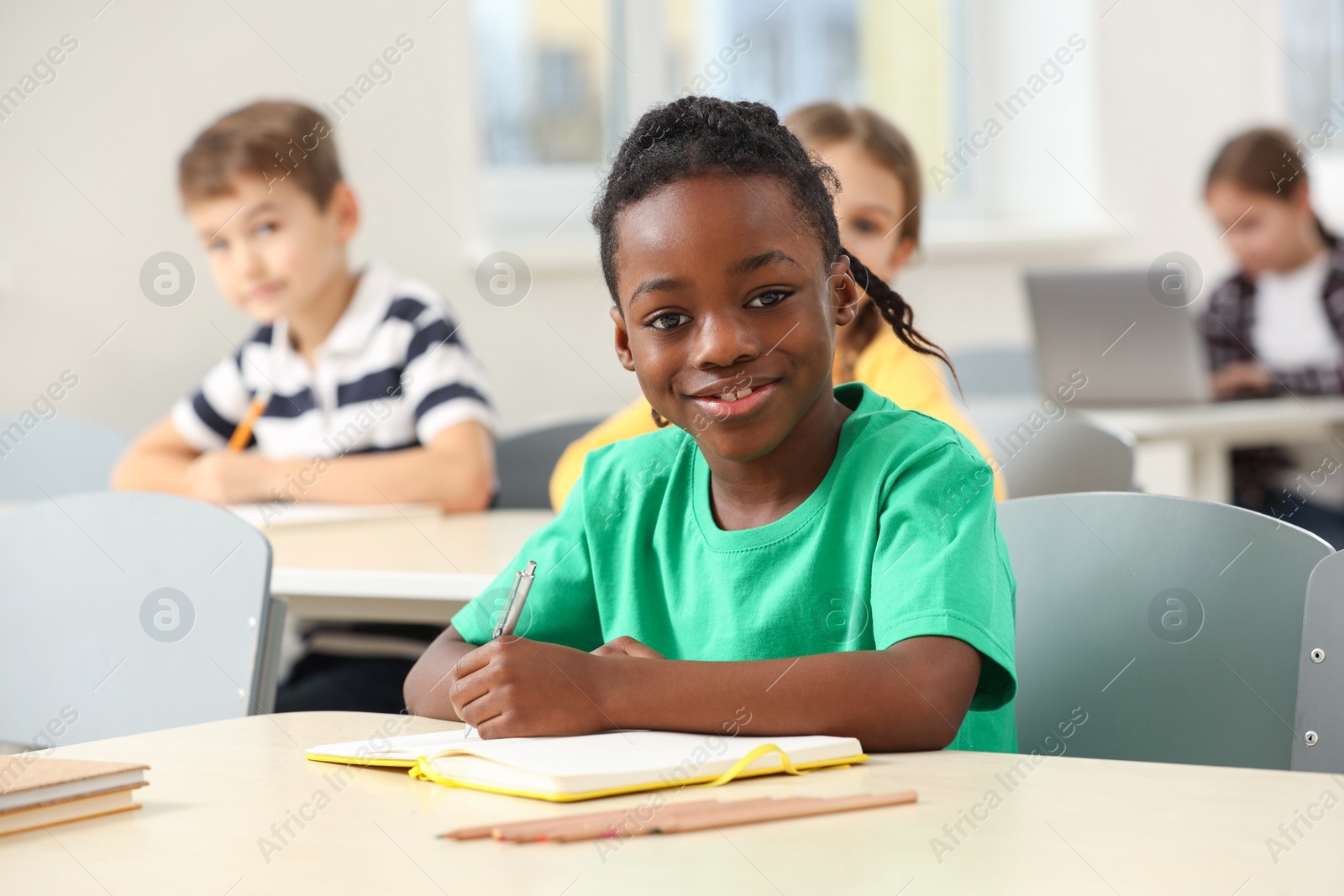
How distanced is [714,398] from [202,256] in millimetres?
2117

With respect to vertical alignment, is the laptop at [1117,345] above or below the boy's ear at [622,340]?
below

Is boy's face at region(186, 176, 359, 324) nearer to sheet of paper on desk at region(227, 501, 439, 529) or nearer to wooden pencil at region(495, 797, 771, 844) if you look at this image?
sheet of paper on desk at region(227, 501, 439, 529)

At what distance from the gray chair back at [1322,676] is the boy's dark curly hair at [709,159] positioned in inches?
17.2

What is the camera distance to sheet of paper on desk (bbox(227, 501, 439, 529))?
1.93m

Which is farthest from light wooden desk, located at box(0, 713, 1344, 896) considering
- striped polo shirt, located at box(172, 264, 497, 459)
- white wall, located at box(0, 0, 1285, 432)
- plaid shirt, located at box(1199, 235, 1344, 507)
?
plaid shirt, located at box(1199, 235, 1344, 507)

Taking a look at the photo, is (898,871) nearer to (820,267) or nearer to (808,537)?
(808,537)

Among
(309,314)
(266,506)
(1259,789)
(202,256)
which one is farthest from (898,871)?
(202,256)

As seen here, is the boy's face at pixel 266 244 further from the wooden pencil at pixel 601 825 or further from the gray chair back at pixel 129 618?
the wooden pencil at pixel 601 825

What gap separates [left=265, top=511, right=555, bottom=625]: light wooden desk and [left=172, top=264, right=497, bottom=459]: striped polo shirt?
26cm

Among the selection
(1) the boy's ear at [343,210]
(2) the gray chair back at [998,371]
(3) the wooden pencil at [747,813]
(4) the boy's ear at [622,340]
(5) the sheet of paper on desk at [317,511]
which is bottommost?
(2) the gray chair back at [998,371]

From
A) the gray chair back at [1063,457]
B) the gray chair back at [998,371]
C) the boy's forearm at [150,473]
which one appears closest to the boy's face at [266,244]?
the boy's forearm at [150,473]

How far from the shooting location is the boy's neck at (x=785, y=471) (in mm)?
1102

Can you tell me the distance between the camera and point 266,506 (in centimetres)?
210

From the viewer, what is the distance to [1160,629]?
1150 millimetres
